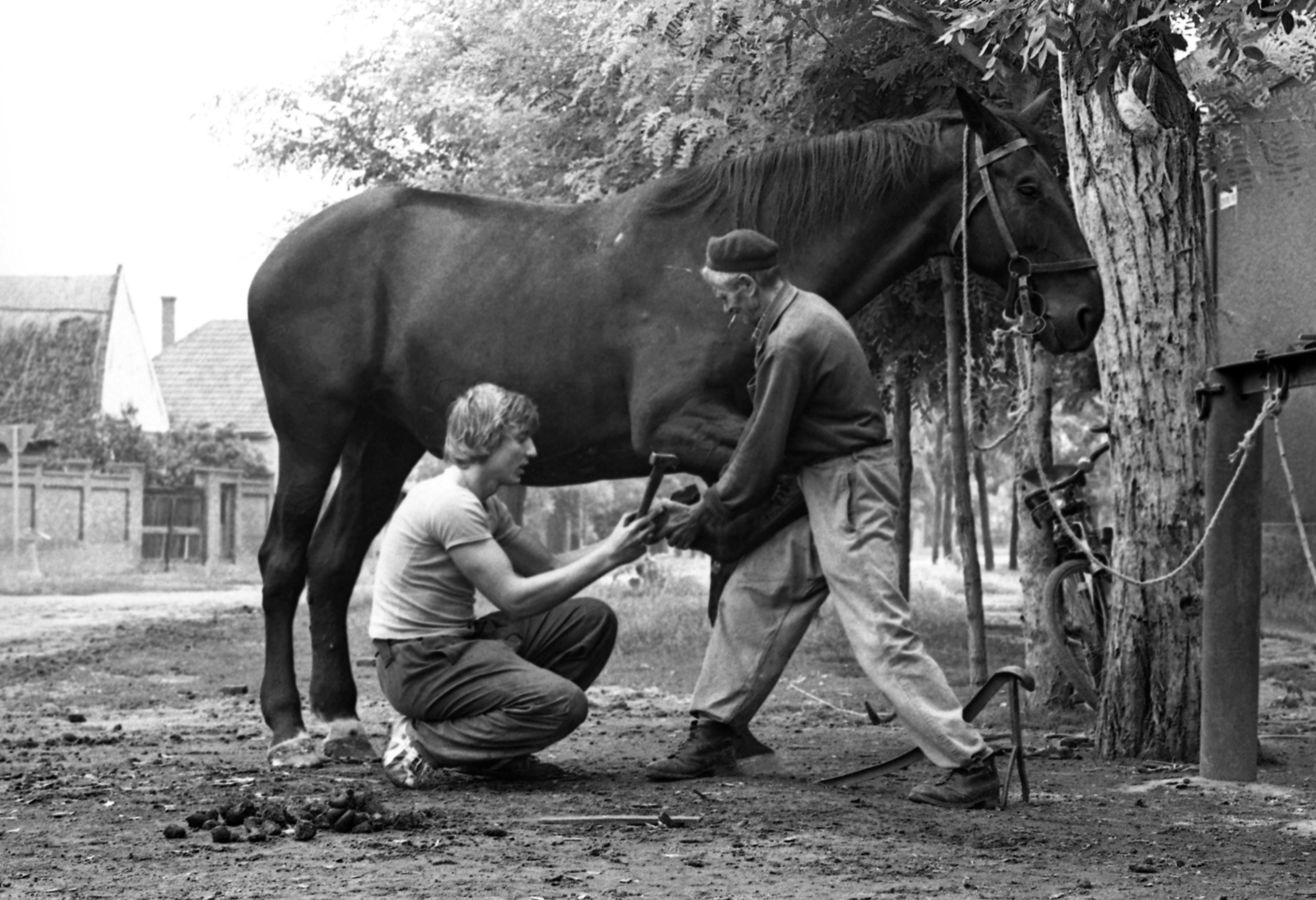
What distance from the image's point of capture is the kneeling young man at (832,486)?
5699mm

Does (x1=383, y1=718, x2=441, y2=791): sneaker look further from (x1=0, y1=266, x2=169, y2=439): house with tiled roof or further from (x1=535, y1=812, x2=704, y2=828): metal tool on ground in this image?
(x1=0, y1=266, x2=169, y2=439): house with tiled roof

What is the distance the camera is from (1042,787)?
6.32 metres

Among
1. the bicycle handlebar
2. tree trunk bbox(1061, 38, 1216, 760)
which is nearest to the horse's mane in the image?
tree trunk bbox(1061, 38, 1216, 760)

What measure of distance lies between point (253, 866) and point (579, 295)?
9.57 ft

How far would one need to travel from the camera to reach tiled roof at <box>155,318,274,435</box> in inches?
2128

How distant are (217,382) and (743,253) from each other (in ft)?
172

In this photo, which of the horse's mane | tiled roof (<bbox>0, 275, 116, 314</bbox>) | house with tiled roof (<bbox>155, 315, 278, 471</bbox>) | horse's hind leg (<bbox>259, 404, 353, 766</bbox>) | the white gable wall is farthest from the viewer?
house with tiled roof (<bbox>155, 315, 278, 471</bbox>)

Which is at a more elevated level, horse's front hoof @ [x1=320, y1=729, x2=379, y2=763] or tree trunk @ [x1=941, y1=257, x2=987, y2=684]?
tree trunk @ [x1=941, y1=257, x2=987, y2=684]

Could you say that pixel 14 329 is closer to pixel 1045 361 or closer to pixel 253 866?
pixel 1045 361

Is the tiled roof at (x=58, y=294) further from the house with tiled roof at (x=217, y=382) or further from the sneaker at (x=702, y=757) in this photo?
the sneaker at (x=702, y=757)

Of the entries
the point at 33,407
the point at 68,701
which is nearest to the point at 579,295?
the point at 68,701

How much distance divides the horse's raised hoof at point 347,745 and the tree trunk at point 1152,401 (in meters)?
3.14

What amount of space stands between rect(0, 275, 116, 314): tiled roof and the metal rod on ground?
46814 mm

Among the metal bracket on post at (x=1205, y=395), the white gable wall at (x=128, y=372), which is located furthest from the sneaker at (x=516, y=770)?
the white gable wall at (x=128, y=372)
